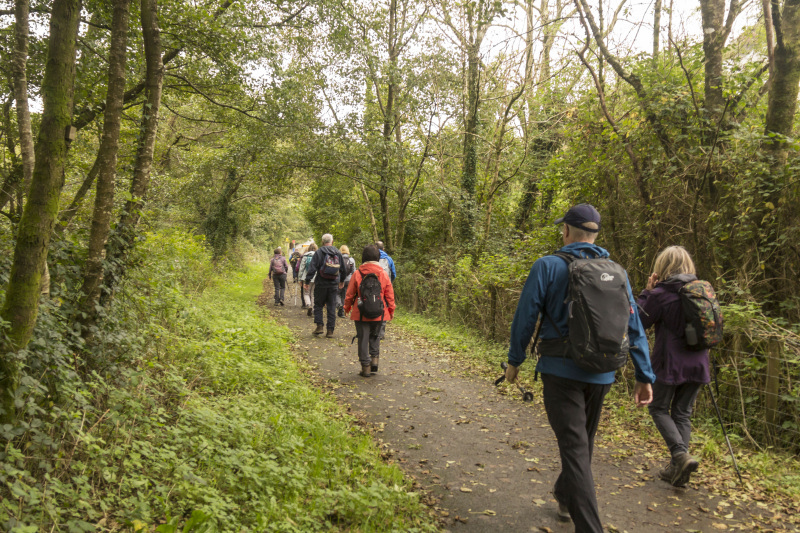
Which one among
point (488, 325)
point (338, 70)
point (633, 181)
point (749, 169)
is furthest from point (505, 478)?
point (338, 70)

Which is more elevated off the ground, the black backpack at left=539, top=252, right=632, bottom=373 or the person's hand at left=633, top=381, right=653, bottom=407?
the black backpack at left=539, top=252, right=632, bottom=373

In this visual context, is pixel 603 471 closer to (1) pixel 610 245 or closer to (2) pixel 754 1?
(1) pixel 610 245

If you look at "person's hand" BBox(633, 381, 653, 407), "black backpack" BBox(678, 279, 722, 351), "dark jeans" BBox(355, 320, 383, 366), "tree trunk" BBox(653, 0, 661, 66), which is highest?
"tree trunk" BBox(653, 0, 661, 66)

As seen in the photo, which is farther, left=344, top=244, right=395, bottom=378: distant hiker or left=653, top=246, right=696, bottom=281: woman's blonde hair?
left=344, top=244, right=395, bottom=378: distant hiker

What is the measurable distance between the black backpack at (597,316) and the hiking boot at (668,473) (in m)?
1.92

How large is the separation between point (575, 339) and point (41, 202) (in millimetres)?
3639

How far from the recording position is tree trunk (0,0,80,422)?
2955 millimetres

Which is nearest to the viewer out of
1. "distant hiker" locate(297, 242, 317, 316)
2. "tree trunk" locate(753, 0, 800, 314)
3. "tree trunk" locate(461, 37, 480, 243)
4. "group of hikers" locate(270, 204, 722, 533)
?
"group of hikers" locate(270, 204, 722, 533)

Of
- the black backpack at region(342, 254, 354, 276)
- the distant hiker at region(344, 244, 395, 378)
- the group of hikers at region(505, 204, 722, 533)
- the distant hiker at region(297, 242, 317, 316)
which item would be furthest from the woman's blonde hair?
the distant hiker at region(297, 242, 317, 316)

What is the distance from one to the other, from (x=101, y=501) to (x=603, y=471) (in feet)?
13.5

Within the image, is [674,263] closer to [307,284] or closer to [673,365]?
[673,365]

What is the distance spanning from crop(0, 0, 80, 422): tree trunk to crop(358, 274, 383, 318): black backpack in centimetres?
451

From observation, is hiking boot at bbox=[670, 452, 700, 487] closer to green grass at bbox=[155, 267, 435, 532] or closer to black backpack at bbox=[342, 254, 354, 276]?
green grass at bbox=[155, 267, 435, 532]

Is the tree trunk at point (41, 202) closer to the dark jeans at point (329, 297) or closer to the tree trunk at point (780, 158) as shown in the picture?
the tree trunk at point (780, 158)
